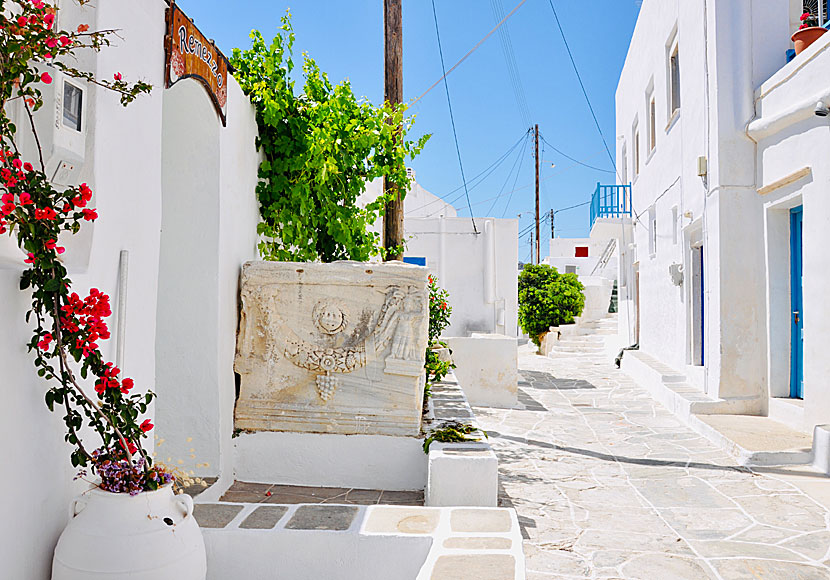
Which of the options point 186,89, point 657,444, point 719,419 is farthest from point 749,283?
point 186,89

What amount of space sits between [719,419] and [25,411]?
627cm

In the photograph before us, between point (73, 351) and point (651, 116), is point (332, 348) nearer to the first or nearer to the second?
point (73, 351)

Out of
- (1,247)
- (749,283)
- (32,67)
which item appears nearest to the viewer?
(1,247)

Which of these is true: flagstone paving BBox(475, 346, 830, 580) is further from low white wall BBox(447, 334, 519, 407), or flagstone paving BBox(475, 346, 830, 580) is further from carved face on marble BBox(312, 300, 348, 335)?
carved face on marble BBox(312, 300, 348, 335)

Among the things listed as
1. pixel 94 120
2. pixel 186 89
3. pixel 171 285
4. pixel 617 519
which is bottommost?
pixel 617 519

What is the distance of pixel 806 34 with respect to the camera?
6.41 meters

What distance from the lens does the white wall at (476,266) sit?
1706 cm

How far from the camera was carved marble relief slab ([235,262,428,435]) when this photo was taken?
4840mm

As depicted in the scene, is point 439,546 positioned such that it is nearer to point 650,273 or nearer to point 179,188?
point 179,188

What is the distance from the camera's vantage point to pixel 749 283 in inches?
279

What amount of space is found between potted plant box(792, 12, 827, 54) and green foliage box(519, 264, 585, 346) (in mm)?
12690

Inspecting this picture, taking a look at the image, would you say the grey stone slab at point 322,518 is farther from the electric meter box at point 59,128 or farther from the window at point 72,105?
the window at point 72,105

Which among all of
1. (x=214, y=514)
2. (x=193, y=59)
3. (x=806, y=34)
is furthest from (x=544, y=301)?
(x=214, y=514)

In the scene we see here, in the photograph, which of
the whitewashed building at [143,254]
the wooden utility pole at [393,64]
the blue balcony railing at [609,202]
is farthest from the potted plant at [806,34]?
the blue balcony railing at [609,202]
